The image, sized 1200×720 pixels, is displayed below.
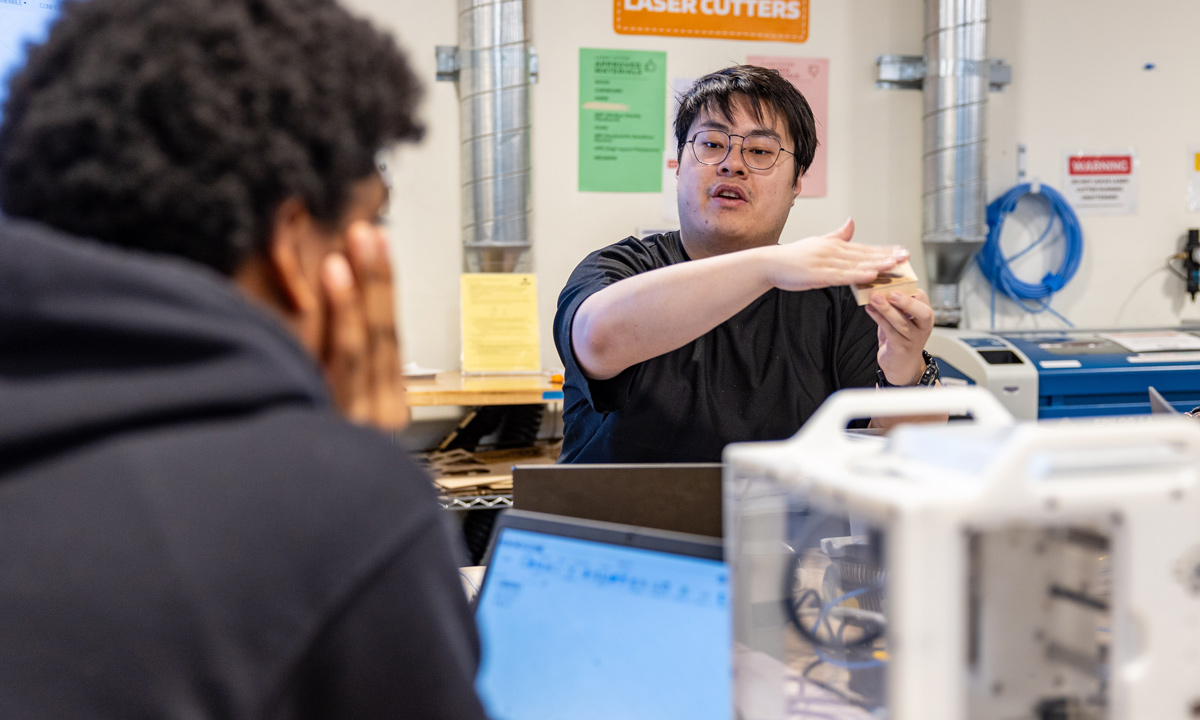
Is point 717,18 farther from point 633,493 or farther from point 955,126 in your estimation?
point 633,493

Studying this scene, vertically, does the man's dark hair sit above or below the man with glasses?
above

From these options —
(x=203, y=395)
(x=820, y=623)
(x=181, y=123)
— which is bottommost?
(x=820, y=623)

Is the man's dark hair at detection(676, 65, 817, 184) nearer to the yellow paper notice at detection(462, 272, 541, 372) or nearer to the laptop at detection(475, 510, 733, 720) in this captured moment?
the laptop at detection(475, 510, 733, 720)

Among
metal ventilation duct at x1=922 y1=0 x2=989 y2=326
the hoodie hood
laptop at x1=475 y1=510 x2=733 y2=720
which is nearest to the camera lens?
the hoodie hood

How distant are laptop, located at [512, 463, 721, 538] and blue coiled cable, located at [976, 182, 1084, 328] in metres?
A: 2.62

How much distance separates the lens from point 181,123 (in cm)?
47

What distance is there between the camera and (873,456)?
0.56 metres

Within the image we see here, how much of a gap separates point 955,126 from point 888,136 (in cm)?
26

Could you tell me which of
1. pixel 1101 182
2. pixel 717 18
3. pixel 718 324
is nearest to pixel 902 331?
pixel 718 324

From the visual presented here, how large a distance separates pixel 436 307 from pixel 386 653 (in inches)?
101

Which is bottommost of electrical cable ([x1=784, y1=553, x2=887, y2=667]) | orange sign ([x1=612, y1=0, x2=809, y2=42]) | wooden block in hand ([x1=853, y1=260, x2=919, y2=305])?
electrical cable ([x1=784, y1=553, x2=887, y2=667])

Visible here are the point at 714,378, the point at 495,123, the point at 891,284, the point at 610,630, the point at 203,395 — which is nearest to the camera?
the point at 203,395

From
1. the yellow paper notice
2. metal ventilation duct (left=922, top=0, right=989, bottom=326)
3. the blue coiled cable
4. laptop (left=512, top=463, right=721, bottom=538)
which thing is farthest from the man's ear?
the blue coiled cable

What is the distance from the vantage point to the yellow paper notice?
2.79 meters
